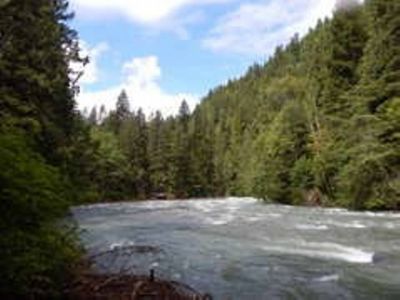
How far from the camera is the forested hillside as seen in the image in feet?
138

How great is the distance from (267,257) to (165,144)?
82.6 metres

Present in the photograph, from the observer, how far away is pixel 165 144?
98.4 meters

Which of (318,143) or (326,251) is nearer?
(326,251)

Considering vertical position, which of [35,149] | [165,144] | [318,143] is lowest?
[35,149]

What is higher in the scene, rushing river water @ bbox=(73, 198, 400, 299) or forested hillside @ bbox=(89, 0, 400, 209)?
forested hillside @ bbox=(89, 0, 400, 209)

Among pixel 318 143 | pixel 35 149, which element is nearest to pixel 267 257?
pixel 35 149

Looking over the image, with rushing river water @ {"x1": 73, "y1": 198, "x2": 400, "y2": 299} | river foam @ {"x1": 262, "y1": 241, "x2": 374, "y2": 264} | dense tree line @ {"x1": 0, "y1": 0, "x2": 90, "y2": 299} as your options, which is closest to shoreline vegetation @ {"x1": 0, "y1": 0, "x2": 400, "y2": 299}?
dense tree line @ {"x1": 0, "y1": 0, "x2": 90, "y2": 299}

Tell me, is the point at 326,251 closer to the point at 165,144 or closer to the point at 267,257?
the point at 267,257

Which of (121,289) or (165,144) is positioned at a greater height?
(165,144)

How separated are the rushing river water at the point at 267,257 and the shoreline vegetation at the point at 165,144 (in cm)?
→ 235

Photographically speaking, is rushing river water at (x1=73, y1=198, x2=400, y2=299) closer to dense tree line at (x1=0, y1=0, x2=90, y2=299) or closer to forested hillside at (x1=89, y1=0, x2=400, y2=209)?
dense tree line at (x1=0, y1=0, x2=90, y2=299)

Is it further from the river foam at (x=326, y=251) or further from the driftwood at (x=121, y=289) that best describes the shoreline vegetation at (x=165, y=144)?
the river foam at (x=326, y=251)

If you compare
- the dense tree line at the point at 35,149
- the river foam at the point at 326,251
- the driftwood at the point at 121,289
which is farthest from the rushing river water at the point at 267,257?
the dense tree line at the point at 35,149

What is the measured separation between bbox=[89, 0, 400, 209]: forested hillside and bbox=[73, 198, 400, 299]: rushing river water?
54.6ft
